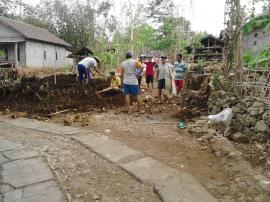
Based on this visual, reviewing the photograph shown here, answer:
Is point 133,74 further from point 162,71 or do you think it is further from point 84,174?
point 84,174

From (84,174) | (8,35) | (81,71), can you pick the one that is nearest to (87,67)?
(81,71)

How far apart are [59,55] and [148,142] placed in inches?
1398

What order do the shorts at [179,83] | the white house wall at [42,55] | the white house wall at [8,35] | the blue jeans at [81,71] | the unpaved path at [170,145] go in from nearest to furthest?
the unpaved path at [170,145] → the shorts at [179,83] → the blue jeans at [81,71] → the white house wall at [8,35] → the white house wall at [42,55]

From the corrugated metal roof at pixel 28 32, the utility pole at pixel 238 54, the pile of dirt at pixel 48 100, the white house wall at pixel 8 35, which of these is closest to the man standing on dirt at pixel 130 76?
the pile of dirt at pixel 48 100

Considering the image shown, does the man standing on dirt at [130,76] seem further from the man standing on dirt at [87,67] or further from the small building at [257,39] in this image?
the small building at [257,39]

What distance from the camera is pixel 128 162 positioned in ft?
16.1

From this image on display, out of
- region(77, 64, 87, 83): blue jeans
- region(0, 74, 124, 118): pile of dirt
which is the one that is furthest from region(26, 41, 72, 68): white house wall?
region(0, 74, 124, 118): pile of dirt

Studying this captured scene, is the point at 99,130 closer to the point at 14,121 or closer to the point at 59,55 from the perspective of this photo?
the point at 14,121

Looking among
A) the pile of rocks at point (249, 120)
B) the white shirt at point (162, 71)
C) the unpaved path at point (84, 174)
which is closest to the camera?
the unpaved path at point (84, 174)

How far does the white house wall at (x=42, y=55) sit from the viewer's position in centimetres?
3303

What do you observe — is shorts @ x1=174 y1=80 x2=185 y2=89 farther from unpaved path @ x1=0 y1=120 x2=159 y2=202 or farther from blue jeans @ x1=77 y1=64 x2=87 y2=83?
unpaved path @ x1=0 y1=120 x2=159 y2=202

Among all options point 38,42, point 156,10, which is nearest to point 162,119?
point 38,42

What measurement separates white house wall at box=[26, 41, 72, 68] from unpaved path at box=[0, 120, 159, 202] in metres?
28.2

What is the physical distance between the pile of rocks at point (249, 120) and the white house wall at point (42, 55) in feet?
94.0
